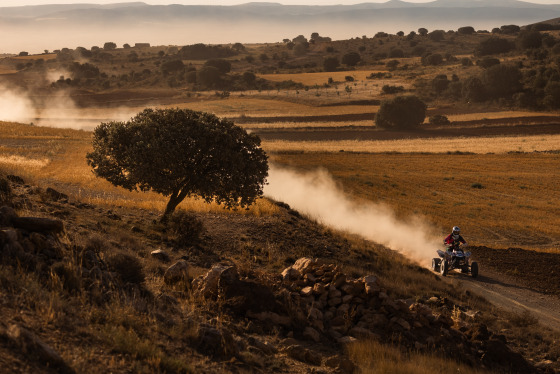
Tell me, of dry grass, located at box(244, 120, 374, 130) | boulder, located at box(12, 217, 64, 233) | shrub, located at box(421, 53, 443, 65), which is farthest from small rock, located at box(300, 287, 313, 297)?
shrub, located at box(421, 53, 443, 65)

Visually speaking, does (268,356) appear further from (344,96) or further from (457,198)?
(344,96)

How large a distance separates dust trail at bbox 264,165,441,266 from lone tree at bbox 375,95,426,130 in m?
50.2

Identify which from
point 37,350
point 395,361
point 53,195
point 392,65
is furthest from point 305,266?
point 392,65

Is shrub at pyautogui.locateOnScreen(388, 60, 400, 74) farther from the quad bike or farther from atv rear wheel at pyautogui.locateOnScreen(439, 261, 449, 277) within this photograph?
atv rear wheel at pyautogui.locateOnScreen(439, 261, 449, 277)

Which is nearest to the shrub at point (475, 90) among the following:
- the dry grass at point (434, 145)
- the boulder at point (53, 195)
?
the dry grass at point (434, 145)

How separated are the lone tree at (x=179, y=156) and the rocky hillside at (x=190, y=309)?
257cm

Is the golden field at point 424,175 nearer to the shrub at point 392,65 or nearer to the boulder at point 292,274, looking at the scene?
the boulder at point 292,274

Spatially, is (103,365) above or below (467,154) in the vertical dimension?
above

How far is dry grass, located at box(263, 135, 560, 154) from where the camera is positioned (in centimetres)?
7831

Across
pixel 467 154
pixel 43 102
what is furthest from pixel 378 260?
pixel 43 102

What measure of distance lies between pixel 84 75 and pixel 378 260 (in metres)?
160

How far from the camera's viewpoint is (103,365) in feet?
29.2

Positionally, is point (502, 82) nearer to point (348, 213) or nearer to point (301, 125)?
point (301, 125)

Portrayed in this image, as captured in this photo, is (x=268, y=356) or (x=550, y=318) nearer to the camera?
(x=268, y=356)
